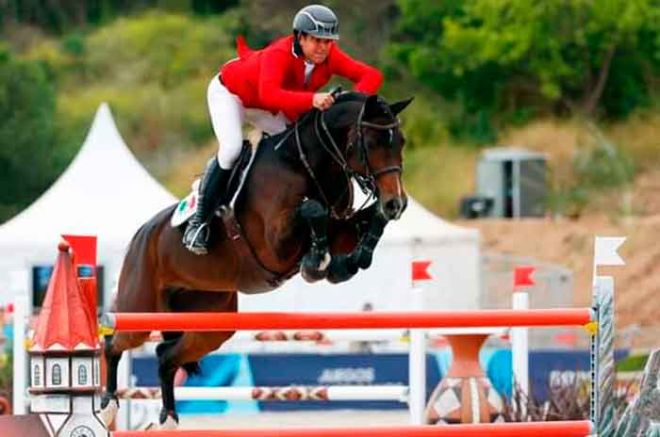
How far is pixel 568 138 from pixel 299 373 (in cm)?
2318

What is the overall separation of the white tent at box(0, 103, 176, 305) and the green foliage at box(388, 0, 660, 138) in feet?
66.6

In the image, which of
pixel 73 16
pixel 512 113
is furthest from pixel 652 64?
pixel 73 16

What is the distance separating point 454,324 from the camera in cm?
660

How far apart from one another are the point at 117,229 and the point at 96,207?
32 centimetres

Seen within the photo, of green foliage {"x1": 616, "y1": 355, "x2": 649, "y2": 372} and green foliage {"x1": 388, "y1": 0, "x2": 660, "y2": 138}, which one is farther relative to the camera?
green foliage {"x1": 388, "y1": 0, "x2": 660, "y2": 138}

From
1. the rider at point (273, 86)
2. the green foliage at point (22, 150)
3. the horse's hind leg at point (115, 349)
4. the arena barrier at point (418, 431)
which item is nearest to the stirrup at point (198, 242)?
the rider at point (273, 86)

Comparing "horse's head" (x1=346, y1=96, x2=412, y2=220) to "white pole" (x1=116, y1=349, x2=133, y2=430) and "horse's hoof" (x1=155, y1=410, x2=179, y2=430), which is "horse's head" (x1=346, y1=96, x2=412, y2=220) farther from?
"white pole" (x1=116, y1=349, x2=133, y2=430)

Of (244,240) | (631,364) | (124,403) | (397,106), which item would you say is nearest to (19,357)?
(124,403)

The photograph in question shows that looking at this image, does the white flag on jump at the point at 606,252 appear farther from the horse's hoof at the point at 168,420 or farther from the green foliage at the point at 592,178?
the green foliage at the point at 592,178

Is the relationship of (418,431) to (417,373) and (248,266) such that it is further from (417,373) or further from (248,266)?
(417,373)

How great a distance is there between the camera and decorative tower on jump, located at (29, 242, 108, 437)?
602 centimetres

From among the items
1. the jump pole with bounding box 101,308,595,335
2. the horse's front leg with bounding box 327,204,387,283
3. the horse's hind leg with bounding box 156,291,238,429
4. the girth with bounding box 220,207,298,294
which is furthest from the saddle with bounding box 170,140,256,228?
the jump pole with bounding box 101,308,595,335

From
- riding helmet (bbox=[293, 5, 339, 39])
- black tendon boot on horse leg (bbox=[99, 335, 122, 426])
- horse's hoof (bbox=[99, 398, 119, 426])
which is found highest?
riding helmet (bbox=[293, 5, 339, 39])

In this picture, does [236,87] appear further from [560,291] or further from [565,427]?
[560,291]
